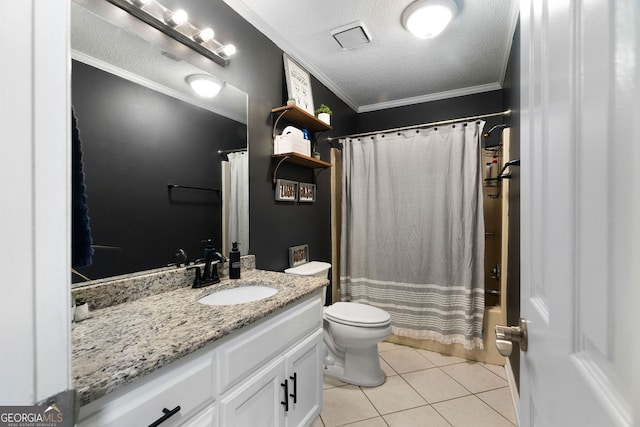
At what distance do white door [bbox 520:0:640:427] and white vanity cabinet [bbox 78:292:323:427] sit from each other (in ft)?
2.83

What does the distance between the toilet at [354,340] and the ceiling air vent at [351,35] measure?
5.69 feet

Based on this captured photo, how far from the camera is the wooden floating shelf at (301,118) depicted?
192 centimetres

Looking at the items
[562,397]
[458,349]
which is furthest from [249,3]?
[458,349]

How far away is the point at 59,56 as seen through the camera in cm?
39

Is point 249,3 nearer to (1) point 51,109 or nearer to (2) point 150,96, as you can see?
(2) point 150,96

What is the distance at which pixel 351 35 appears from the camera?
1.95 metres

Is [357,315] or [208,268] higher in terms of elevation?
[208,268]

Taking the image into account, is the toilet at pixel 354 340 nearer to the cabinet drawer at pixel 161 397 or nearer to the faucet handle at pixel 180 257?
the faucet handle at pixel 180 257

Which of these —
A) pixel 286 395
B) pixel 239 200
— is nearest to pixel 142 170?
pixel 239 200

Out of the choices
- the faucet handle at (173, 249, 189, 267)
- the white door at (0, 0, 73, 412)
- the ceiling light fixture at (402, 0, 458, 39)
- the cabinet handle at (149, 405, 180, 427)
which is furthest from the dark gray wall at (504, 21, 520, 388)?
the white door at (0, 0, 73, 412)

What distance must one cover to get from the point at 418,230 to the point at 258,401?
1.92 m

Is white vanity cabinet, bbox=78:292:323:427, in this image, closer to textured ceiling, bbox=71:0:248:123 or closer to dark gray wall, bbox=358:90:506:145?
textured ceiling, bbox=71:0:248:123

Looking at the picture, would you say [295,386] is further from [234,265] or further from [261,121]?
[261,121]

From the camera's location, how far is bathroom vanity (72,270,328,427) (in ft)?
2.17
